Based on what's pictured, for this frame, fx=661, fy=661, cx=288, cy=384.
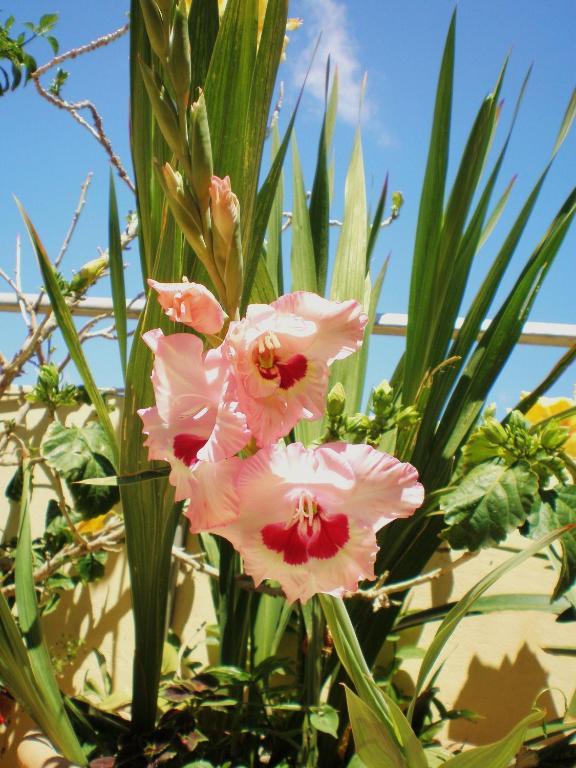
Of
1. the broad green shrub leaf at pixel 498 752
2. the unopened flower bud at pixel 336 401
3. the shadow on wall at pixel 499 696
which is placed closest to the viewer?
the broad green shrub leaf at pixel 498 752

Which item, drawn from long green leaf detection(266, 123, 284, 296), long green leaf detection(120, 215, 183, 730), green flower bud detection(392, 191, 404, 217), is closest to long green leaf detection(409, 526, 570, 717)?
long green leaf detection(120, 215, 183, 730)

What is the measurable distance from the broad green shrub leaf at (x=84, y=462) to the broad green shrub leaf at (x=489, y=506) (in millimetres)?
473

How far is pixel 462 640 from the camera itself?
121 centimetres

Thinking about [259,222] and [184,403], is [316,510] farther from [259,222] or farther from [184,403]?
[259,222]

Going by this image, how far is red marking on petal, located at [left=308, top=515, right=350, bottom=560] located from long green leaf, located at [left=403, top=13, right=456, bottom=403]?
0.50m

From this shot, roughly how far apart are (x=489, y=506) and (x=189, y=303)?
0.38 meters

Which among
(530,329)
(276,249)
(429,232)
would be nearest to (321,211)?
(276,249)

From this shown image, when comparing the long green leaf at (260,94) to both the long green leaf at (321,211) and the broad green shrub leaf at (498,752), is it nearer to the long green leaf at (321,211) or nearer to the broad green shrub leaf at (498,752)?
the long green leaf at (321,211)

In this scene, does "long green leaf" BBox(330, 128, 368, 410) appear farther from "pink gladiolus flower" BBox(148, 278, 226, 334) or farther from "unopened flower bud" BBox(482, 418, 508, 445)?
"pink gladiolus flower" BBox(148, 278, 226, 334)

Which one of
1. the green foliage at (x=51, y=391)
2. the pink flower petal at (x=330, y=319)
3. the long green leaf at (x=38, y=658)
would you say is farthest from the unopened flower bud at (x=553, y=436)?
the green foliage at (x=51, y=391)

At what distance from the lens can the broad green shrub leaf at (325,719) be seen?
743 mm

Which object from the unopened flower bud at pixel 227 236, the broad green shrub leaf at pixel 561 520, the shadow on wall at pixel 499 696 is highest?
the unopened flower bud at pixel 227 236

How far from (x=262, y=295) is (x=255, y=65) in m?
0.25

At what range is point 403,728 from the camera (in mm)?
535
